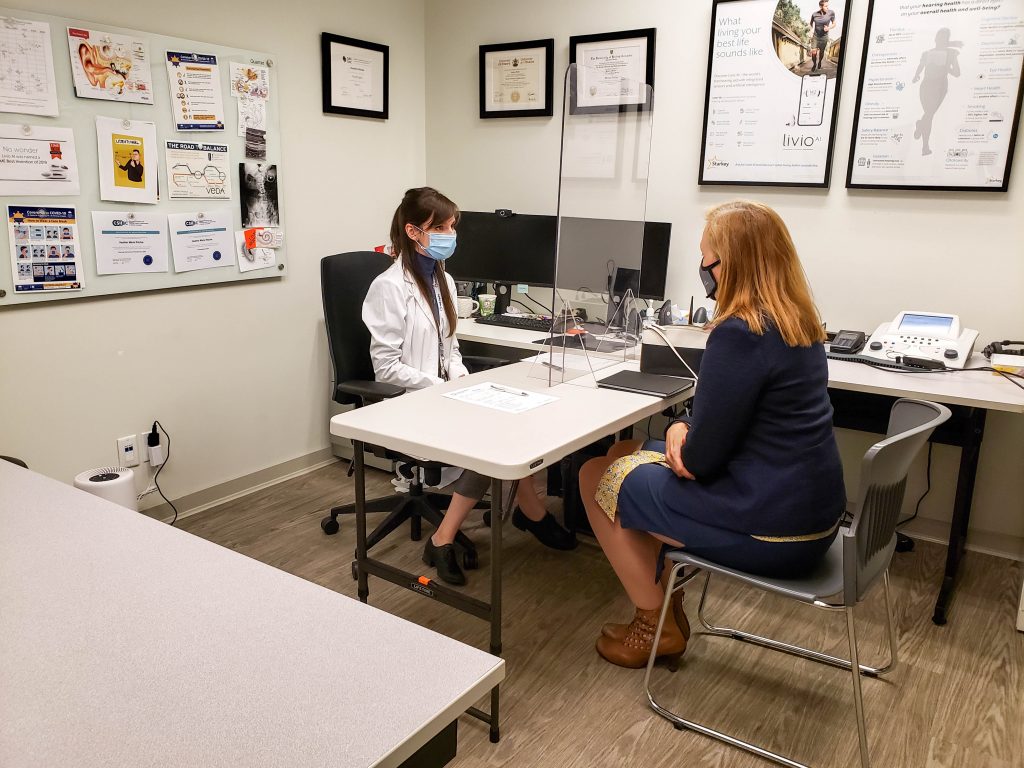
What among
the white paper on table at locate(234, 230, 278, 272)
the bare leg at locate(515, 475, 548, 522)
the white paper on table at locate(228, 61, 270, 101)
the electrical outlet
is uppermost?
the white paper on table at locate(228, 61, 270, 101)

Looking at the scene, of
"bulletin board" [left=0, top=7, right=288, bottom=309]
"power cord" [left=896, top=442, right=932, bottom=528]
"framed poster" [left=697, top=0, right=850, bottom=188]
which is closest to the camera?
"bulletin board" [left=0, top=7, right=288, bottom=309]

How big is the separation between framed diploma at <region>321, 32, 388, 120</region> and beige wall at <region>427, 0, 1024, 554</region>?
433 mm

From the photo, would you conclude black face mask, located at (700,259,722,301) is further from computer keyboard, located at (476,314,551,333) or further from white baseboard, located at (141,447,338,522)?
white baseboard, located at (141,447,338,522)

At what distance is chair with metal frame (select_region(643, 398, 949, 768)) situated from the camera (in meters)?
1.57

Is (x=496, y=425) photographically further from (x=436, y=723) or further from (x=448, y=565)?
(x=436, y=723)

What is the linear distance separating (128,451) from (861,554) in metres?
2.55

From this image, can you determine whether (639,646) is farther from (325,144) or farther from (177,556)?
(325,144)

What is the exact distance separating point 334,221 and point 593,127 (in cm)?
149

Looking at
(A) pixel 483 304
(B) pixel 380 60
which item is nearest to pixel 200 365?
(A) pixel 483 304

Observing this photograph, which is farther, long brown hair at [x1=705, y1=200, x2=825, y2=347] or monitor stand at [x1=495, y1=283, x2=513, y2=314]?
monitor stand at [x1=495, y1=283, x2=513, y2=314]

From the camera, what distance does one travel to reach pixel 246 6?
10.1 feet

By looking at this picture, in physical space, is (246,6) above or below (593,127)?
above

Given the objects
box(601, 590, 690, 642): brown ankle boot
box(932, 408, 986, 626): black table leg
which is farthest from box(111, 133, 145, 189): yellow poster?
box(932, 408, 986, 626): black table leg

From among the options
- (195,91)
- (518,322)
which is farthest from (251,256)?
(518,322)
